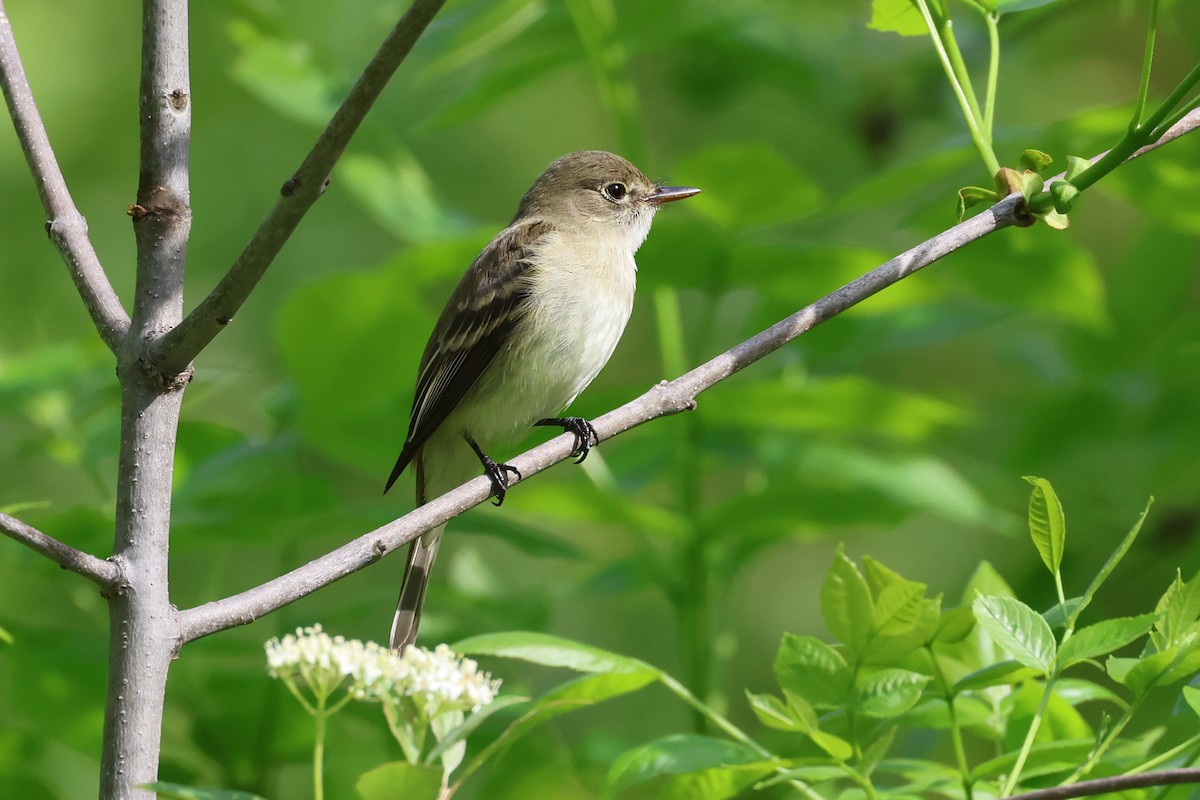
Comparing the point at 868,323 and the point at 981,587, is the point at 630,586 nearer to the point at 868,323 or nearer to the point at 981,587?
the point at 868,323

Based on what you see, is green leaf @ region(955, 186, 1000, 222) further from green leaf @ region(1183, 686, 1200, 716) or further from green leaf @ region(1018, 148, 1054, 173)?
green leaf @ region(1183, 686, 1200, 716)

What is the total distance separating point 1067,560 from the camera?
4.43 metres

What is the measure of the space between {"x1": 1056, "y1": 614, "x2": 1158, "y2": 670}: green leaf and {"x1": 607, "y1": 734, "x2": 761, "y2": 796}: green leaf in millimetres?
530

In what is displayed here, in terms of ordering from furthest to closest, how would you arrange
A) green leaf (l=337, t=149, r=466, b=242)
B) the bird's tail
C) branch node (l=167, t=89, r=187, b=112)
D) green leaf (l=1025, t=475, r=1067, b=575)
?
green leaf (l=337, t=149, r=466, b=242)
the bird's tail
branch node (l=167, t=89, r=187, b=112)
green leaf (l=1025, t=475, r=1067, b=575)

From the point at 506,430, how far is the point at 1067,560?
2007mm

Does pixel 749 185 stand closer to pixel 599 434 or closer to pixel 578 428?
pixel 578 428

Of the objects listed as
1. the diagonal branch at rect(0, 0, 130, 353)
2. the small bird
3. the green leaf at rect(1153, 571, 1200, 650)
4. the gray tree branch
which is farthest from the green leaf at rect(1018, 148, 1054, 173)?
the small bird

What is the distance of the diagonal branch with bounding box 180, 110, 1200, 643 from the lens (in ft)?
6.69

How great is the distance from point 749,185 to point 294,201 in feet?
6.09

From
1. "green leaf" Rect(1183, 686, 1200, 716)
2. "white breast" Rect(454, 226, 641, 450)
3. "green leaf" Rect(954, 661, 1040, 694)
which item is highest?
"white breast" Rect(454, 226, 641, 450)

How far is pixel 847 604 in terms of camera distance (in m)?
1.97

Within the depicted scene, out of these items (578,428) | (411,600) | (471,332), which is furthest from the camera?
(471,332)

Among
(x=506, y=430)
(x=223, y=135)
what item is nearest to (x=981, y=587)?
(x=506, y=430)

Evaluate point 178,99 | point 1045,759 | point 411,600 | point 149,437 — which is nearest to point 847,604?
point 1045,759
